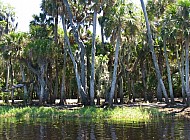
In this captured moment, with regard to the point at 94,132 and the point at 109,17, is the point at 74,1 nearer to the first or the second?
the point at 109,17

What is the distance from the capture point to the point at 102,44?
3978 centimetres

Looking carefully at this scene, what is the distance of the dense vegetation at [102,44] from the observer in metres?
31.3

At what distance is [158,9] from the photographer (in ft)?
125

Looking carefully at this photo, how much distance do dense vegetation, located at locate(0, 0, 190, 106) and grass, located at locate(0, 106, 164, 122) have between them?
4.18 m

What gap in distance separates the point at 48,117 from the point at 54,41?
12.3 m

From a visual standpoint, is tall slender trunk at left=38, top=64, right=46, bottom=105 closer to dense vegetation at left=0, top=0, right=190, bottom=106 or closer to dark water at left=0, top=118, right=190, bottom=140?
dense vegetation at left=0, top=0, right=190, bottom=106

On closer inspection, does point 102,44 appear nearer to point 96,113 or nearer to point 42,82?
point 42,82

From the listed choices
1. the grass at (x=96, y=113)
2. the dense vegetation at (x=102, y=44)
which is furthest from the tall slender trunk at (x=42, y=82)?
the grass at (x=96, y=113)

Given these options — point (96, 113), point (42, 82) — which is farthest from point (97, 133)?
point (42, 82)

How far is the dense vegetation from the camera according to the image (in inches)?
1231

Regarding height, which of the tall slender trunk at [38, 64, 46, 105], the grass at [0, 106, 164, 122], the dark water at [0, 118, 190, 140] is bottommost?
the dark water at [0, 118, 190, 140]

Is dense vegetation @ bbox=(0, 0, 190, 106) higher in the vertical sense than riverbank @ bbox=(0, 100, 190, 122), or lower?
higher

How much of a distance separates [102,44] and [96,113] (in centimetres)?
1352

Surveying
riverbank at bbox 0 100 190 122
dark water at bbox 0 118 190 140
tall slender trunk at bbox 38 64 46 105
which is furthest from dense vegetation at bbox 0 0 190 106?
dark water at bbox 0 118 190 140
